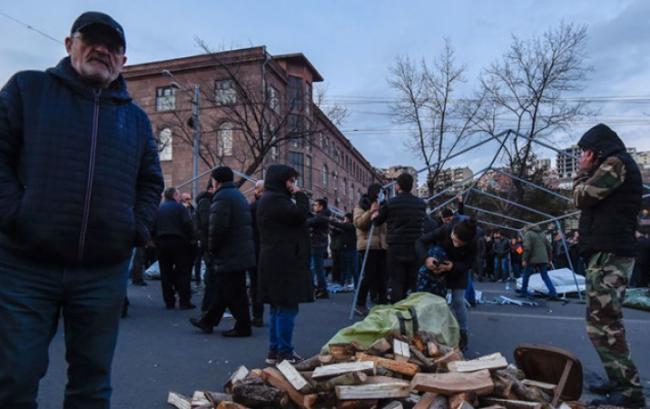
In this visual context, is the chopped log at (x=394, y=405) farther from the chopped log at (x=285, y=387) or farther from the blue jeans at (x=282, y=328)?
the blue jeans at (x=282, y=328)

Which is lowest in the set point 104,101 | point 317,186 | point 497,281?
point 497,281

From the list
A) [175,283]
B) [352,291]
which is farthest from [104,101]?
[352,291]

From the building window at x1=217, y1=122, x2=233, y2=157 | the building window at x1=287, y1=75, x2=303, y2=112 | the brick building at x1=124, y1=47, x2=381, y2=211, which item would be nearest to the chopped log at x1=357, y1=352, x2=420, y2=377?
the brick building at x1=124, y1=47, x2=381, y2=211

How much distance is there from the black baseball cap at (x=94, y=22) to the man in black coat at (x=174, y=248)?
5838 millimetres

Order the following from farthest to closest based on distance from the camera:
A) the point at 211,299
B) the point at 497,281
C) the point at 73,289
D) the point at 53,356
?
the point at 497,281 → the point at 211,299 → the point at 53,356 → the point at 73,289

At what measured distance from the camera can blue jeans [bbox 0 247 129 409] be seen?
205 centimetres

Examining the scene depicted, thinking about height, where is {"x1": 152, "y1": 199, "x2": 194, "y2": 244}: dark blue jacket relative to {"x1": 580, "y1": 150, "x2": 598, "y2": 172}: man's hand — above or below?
below

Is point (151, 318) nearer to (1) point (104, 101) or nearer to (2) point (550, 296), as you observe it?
(1) point (104, 101)

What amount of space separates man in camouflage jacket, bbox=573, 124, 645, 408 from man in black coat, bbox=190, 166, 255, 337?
3763mm

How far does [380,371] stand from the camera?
354cm

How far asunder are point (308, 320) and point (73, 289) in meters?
5.45

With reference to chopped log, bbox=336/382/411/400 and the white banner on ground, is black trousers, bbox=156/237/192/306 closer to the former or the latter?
chopped log, bbox=336/382/411/400

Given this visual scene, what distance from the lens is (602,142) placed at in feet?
13.4

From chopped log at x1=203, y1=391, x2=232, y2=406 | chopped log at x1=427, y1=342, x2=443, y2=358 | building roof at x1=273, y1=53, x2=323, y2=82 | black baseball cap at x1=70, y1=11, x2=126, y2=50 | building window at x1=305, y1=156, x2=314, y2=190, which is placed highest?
building roof at x1=273, y1=53, x2=323, y2=82
